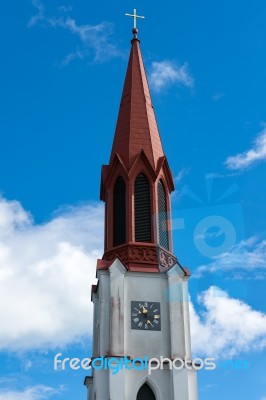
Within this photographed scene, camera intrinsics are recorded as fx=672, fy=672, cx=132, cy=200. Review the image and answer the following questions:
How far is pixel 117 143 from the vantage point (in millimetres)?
39094

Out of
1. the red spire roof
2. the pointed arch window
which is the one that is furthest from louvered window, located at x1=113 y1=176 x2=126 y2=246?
the pointed arch window

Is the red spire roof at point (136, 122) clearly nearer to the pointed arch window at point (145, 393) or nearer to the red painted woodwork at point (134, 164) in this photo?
the red painted woodwork at point (134, 164)

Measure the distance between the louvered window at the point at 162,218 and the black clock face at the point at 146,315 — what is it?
378cm

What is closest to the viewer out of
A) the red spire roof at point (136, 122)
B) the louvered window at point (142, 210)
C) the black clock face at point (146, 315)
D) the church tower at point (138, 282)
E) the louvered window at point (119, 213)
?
the church tower at point (138, 282)

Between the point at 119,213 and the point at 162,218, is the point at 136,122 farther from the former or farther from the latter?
the point at 162,218

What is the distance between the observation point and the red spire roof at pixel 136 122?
3800 cm

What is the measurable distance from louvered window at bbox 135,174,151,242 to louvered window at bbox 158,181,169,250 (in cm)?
72

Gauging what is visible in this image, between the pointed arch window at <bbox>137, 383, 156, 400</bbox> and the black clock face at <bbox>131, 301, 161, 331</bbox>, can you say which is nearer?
the pointed arch window at <bbox>137, 383, 156, 400</bbox>

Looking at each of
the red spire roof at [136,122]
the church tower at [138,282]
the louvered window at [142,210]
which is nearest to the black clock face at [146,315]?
the church tower at [138,282]

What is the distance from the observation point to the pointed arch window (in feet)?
101

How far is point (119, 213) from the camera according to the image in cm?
3641

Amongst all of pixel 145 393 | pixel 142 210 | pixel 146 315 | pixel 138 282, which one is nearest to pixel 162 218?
pixel 142 210

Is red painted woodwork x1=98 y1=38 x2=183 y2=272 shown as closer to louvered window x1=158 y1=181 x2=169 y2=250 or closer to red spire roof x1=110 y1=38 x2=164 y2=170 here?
red spire roof x1=110 y1=38 x2=164 y2=170

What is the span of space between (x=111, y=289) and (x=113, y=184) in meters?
7.01
